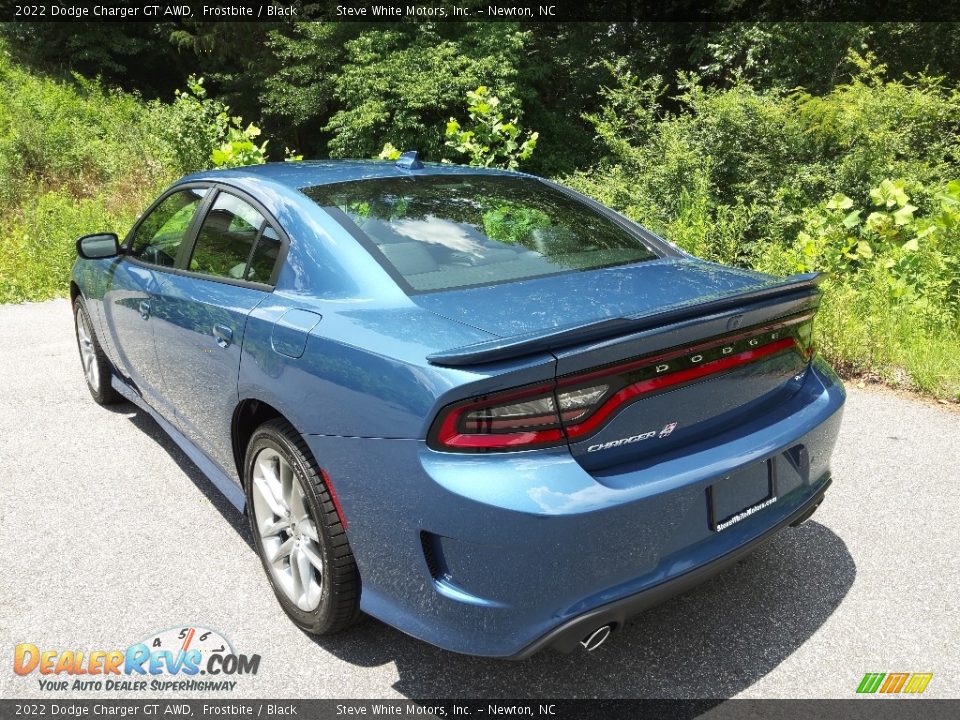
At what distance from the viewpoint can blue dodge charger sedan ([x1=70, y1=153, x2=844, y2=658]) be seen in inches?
73.9

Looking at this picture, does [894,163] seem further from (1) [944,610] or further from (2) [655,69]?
(2) [655,69]

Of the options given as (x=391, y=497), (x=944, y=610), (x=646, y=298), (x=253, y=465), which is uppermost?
(x=646, y=298)

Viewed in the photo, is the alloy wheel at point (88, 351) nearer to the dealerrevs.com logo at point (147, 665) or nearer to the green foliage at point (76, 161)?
the dealerrevs.com logo at point (147, 665)

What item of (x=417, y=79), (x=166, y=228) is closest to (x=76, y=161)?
(x=417, y=79)

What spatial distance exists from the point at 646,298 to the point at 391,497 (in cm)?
98

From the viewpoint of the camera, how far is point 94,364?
488 centimetres

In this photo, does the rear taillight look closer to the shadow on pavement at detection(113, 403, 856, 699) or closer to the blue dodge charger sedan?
the blue dodge charger sedan

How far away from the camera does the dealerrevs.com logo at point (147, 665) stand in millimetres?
2402

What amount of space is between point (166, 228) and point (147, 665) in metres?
2.17

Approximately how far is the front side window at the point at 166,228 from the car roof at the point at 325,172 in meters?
0.13

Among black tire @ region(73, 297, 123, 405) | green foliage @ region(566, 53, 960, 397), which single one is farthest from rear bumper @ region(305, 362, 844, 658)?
green foliage @ region(566, 53, 960, 397)

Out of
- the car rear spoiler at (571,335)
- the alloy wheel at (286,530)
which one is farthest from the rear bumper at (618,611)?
the alloy wheel at (286,530)

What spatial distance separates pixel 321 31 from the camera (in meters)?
18.0

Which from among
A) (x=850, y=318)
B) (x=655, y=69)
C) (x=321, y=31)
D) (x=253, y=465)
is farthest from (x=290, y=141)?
(x=253, y=465)
